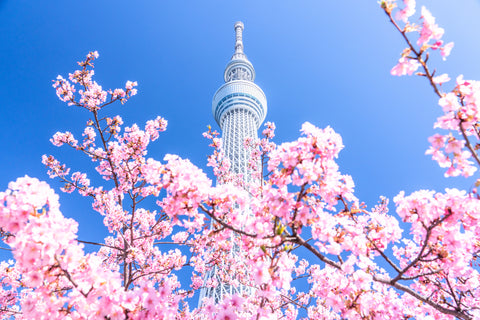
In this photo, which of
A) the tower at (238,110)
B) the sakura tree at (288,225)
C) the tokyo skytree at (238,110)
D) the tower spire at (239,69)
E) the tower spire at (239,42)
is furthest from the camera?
the tower spire at (239,42)

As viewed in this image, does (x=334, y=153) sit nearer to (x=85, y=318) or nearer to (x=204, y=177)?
(x=204, y=177)

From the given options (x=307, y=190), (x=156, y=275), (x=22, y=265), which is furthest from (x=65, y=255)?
(x=156, y=275)

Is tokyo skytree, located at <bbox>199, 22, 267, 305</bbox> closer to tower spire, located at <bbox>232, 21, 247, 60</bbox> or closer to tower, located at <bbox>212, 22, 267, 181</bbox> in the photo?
tower, located at <bbox>212, 22, 267, 181</bbox>

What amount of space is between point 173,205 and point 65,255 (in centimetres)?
100

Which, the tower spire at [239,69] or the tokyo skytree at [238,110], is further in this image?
the tower spire at [239,69]

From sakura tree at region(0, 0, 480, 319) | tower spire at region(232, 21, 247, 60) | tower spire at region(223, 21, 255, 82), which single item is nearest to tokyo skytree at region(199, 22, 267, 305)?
tower spire at region(223, 21, 255, 82)

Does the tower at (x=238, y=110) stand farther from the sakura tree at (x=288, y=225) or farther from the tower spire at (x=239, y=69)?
the sakura tree at (x=288, y=225)

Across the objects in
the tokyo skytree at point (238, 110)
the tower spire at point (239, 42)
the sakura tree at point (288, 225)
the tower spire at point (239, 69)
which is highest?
the tower spire at point (239, 42)

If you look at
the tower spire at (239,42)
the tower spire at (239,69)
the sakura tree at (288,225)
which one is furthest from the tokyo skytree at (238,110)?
the sakura tree at (288,225)

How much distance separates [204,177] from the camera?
267cm

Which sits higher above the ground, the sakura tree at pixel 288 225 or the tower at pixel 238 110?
the tower at pixel 238 110

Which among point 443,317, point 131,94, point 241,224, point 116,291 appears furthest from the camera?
point 131,94

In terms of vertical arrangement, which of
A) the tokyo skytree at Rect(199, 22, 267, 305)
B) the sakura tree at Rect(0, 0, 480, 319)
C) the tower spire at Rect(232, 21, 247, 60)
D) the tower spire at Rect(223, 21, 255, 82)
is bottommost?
the sakura tree at Rect(0, 0, 480, 319)

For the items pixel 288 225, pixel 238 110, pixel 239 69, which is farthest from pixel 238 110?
pixel 288 225
